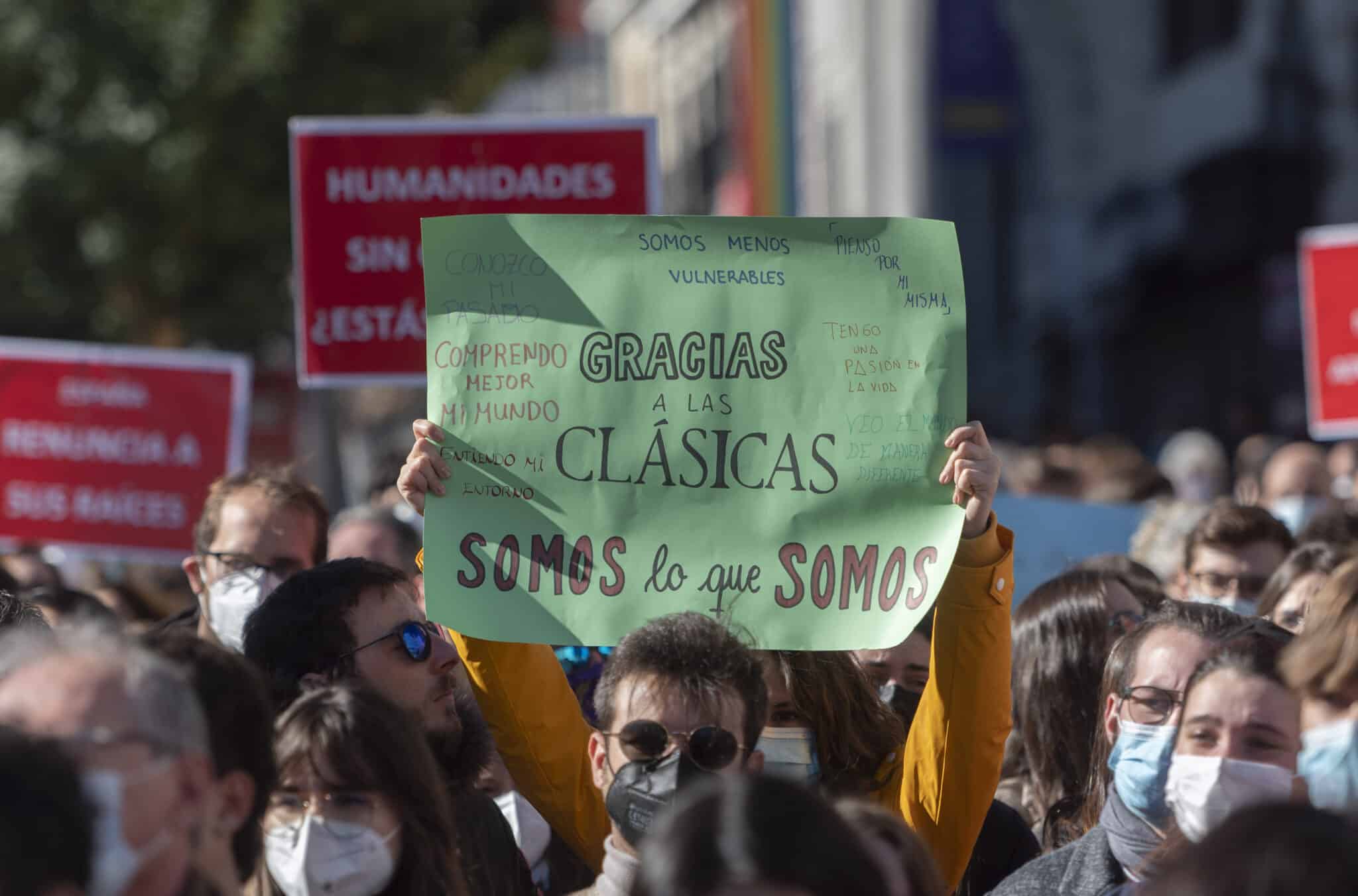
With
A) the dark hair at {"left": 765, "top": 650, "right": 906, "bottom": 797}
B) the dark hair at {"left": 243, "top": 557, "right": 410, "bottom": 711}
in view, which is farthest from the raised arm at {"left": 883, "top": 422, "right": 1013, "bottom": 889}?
the dark hair at {"left": 243, "top": 557, "right": 410, "bottom": 711}

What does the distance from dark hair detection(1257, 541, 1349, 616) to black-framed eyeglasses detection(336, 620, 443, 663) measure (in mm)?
2256

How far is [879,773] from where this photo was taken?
384 centimetres

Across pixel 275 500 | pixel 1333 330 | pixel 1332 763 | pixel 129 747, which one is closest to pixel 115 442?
pixel 275 500

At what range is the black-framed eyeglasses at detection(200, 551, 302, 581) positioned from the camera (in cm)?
493

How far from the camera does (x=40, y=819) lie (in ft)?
7.85

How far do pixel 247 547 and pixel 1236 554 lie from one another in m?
2.69

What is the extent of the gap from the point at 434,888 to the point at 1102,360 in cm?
2459

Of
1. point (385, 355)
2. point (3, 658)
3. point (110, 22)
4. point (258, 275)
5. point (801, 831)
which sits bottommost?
point (801, 831)

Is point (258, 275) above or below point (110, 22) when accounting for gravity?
below

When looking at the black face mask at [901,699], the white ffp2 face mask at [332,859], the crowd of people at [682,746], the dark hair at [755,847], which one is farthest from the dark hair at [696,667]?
the dark hair at [755,847]

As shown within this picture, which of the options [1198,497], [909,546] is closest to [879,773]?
[909,546]

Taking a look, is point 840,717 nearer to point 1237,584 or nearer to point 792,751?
point 792,751

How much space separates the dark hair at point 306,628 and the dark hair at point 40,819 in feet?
3.89

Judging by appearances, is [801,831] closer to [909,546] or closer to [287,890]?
[287,890]
